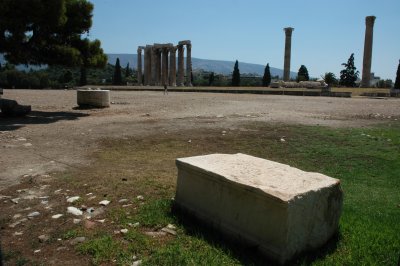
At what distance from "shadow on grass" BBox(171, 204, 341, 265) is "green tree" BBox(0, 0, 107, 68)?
12.0m

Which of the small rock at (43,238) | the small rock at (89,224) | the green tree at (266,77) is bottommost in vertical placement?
the small rock at (43,238)

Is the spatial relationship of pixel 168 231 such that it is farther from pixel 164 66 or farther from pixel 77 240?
pixel 164 66

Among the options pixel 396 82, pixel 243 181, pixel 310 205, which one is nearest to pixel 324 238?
pixel 310 205

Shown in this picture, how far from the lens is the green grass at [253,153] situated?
3.78 m

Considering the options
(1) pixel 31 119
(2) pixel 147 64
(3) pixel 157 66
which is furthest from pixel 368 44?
(1) pixel 31 119

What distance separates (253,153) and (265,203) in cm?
491

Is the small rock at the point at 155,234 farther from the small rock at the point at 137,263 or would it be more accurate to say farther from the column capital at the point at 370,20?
the column capital at the point at 370,20

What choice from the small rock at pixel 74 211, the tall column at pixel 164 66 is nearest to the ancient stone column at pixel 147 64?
the tall column at pixel 164 66

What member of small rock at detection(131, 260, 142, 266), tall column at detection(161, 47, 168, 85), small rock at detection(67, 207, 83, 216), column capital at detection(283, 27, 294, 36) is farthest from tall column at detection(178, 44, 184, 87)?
small rock at detection(131, 260, 142, 266)

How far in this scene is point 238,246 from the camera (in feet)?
12.8

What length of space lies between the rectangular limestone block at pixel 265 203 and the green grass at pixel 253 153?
161mm

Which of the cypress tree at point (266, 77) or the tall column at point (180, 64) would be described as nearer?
the tall column at point (180, 64)

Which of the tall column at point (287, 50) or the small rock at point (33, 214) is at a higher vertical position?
the tall column at point (287, 50)

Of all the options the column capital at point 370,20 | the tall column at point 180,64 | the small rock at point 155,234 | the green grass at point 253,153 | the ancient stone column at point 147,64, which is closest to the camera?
the green grass at point 253,153
